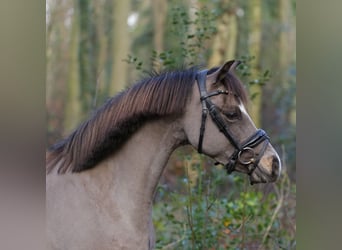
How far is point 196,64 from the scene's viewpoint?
508 centimetres

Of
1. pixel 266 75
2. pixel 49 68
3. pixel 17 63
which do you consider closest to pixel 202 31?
pixel 266 75

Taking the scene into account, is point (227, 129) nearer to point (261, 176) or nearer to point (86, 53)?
point (261, 176)

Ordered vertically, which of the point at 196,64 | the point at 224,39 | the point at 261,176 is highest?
the point at 224,39

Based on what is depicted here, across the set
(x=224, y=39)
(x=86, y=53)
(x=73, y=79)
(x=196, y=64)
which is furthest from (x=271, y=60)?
(x=196, y=64)

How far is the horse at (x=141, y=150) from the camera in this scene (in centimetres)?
299

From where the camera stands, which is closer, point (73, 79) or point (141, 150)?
point (141, 150)

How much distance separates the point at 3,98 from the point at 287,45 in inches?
573

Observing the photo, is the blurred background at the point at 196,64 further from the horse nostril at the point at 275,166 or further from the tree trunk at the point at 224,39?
the horse nostril at the point at 275,166

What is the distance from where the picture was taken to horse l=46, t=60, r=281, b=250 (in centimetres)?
299

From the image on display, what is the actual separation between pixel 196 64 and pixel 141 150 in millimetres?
2175

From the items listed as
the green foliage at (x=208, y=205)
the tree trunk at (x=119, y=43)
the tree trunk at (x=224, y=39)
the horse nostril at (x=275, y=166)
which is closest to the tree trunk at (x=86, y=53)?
the tree trunk at (x=119, y=43)

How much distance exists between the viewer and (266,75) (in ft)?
16.5

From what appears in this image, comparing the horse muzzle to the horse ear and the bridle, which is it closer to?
the bridle

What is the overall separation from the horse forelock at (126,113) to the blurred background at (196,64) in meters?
1.37
